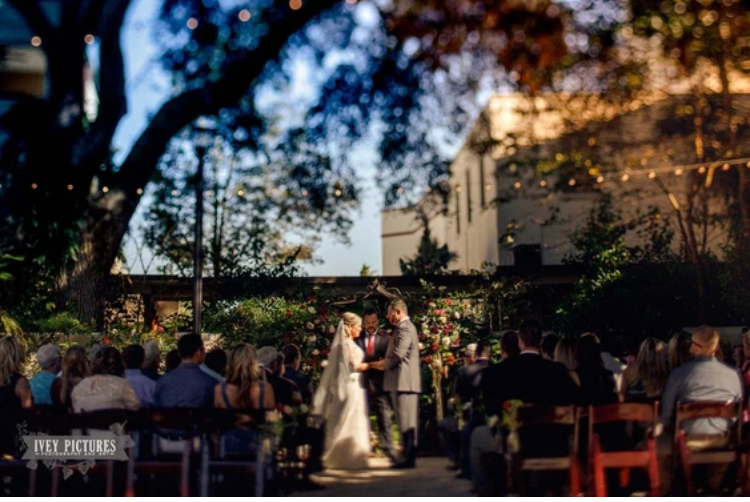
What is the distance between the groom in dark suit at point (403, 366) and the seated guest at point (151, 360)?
1.67 meters

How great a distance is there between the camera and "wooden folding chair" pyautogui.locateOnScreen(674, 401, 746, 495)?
6.44 metres

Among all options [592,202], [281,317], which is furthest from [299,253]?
[592,202]

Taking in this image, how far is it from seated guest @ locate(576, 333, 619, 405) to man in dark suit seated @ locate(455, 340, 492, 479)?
0.63 metres

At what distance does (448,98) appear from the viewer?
6887 mm

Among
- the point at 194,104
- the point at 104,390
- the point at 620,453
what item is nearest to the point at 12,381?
the point at 104,390

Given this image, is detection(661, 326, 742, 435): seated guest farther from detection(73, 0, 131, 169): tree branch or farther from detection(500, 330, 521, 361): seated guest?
detection(73, 0, 131, 169): tree branch

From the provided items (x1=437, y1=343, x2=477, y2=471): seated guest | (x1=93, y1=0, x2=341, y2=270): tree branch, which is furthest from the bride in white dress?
(x1=93, y1=0, x2=341, y2=270): tree branch

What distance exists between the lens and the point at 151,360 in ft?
24.2

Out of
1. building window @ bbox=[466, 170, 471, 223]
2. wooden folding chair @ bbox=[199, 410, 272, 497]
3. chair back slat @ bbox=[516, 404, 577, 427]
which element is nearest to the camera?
chair back slat @ bbox=[516, 404, 577, 427]

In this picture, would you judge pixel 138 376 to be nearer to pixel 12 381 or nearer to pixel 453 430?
pixel 12 381

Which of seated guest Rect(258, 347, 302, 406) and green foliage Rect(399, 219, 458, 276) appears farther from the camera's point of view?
green foliage Rect(399, 219, 458, 276)

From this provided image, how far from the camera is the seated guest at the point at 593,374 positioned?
22.3 ft

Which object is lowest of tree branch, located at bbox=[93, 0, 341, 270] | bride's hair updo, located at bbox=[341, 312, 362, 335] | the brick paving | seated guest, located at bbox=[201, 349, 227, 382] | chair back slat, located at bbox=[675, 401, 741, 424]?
the brick paving

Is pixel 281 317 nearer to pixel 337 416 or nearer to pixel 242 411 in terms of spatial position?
pixel 337 416
